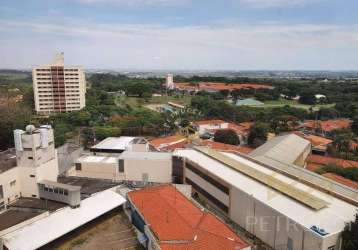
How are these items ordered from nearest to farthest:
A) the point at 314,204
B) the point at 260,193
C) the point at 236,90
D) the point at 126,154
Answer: the point at 314,204, the point at 260,193, the point at 126,154, the point at 236,90

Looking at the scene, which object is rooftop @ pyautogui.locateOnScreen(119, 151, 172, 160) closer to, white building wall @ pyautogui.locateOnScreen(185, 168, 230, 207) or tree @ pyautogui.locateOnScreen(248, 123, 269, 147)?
white building wall @ pyautogui.locateOnScreen(185, 168, 230, 207)

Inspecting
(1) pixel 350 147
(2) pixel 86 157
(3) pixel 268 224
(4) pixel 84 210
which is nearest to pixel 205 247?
(3) pixel 268 224

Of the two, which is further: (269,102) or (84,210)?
(269,102)

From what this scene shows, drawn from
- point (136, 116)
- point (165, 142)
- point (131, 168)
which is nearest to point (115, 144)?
point (165, 142)

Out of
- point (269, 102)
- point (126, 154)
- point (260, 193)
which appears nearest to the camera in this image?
point (260, 193)

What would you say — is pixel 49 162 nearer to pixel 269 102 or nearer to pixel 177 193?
pixel 177 193

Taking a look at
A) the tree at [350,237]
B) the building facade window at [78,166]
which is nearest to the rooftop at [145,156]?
the building facade window at [78,166]

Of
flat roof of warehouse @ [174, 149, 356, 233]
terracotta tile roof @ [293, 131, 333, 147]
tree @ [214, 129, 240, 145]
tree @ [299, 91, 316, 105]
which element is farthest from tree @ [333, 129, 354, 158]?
tree @ [299, 91, 316, 105]
